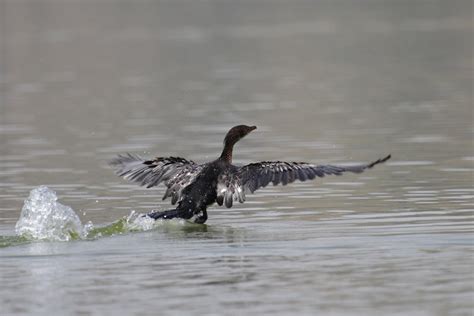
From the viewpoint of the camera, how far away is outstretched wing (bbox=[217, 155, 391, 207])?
14676 mm

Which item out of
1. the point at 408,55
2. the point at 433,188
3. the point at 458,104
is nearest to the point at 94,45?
the point at 408,55

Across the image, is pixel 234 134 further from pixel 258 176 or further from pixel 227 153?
pixel 258 176

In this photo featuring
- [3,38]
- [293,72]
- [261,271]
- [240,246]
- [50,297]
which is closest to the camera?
[50,297]

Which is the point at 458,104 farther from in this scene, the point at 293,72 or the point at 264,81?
the point at 293,72

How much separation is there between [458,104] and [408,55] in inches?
598

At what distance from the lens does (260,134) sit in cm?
2448

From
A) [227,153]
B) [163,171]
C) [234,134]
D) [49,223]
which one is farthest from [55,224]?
[234,134]

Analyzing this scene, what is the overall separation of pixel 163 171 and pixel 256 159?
17.8 feet

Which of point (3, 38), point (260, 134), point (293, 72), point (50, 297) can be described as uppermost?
point (3, 38)

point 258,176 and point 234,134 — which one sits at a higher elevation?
point 234,134

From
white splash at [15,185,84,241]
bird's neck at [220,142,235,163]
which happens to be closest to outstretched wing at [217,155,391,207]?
bird's neck at [220,142,235,163]

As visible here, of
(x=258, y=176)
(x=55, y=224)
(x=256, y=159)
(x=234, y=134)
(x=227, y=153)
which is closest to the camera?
(x=55, y=224)

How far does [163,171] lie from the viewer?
51.1 ft

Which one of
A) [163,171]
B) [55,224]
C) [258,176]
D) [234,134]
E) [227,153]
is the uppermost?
[234,134]
